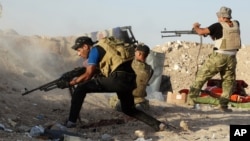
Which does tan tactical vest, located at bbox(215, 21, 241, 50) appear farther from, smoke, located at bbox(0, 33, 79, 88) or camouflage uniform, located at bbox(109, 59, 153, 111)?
smoke, located at bbox(0, 33, 79, 88)

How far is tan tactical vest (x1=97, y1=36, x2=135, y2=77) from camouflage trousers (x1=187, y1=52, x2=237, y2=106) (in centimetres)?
273

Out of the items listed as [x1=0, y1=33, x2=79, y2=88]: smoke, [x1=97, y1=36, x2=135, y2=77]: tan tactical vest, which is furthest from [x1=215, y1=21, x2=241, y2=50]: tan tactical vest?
[x1=0, y1=33, x2=79, y2=88]: smoke

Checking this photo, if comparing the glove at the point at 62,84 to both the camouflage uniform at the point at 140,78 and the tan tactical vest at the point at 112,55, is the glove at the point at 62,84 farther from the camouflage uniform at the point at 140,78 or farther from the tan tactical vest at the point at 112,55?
the camouflage uniform at the point at 140,78

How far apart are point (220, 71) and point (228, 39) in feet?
1.97

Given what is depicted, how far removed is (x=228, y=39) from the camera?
9336 millimetres

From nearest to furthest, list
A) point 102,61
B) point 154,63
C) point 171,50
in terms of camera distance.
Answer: point 102,61 < point 154,63 < point 171,50

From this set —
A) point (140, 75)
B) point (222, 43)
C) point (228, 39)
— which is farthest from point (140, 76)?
point (228, 39)

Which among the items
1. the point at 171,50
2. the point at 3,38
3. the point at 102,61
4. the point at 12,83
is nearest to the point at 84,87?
the point at 102,61

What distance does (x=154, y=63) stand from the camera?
46.4 ft

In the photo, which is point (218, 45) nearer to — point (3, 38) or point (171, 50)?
point (3, 38)

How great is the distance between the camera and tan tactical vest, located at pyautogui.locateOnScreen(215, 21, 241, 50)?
30.6 ft

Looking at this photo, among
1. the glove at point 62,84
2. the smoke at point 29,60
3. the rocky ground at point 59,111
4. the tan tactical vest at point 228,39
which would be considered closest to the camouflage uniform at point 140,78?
the rocky ground at point 59,111

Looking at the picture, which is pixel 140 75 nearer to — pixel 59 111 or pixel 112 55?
pixel 59 111

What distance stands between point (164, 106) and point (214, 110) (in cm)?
94
